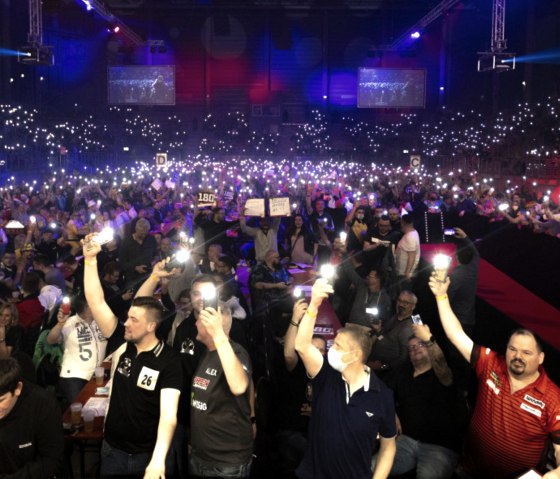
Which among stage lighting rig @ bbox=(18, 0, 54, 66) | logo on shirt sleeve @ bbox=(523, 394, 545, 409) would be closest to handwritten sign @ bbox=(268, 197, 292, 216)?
logo on shirt sleeve @ bbox=(523, 394, 545, 409)

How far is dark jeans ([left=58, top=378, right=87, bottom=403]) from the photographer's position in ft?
17.4

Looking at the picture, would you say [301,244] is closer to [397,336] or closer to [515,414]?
[397,336]

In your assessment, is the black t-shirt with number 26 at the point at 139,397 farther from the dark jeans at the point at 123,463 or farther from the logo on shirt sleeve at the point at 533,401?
the logo on shirt sleeve at the point at 533,401

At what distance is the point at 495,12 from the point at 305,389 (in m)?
15.3

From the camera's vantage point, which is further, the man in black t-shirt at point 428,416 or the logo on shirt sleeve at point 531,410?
the man in black t-shirt at point 428,416

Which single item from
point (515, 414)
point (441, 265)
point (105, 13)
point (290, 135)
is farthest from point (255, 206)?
point (290, 135)

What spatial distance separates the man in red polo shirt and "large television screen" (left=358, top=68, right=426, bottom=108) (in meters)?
19.4

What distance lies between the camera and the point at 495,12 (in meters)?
16.8

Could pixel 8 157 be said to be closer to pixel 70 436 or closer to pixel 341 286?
pixel 341 286

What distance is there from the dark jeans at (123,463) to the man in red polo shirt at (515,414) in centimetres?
215

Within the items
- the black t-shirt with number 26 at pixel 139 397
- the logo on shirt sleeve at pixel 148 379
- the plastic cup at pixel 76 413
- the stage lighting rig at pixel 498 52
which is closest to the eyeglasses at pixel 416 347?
the black t-shirt with number 26 at pixel 139 397

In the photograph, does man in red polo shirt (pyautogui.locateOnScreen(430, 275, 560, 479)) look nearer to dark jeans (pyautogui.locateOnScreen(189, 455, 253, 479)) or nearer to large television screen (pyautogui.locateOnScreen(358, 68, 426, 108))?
dark jeans (pyautogui.locateOnScreen(189, 455, 253, 479))

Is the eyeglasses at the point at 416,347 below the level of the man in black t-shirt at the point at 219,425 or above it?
above

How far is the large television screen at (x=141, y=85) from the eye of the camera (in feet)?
70.7
